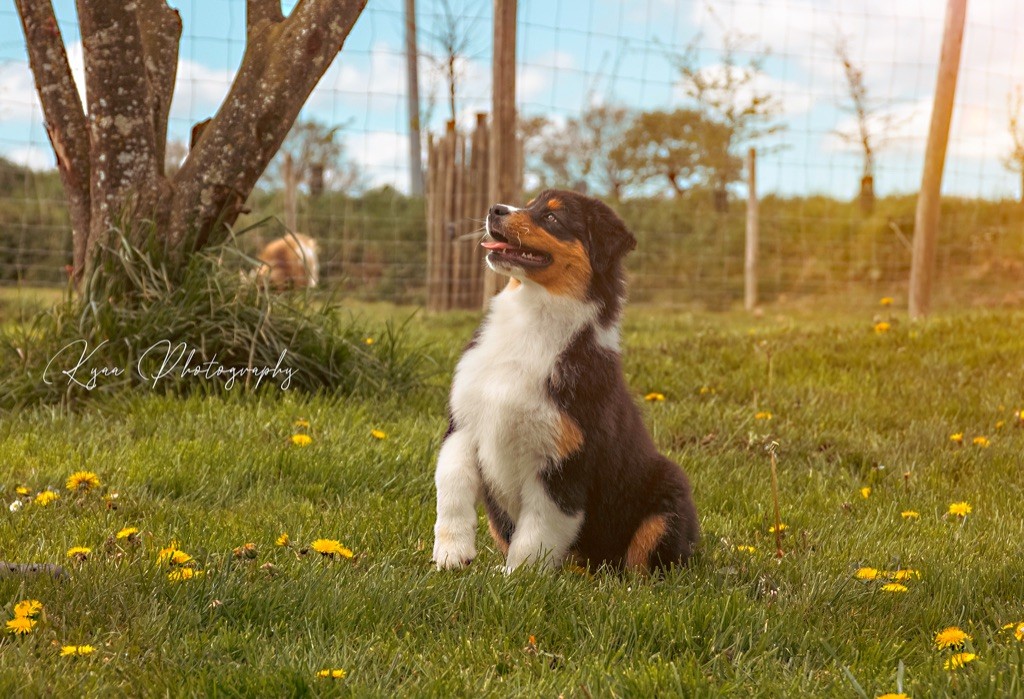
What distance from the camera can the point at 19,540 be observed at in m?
3.21

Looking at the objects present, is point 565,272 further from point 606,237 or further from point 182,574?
point 182,574

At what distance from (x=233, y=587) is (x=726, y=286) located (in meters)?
13.4

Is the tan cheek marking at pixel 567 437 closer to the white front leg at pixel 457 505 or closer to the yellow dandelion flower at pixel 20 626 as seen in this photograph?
the white front leg at pixel 457 505

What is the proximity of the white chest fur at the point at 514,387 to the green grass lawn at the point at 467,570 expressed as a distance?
319 mm

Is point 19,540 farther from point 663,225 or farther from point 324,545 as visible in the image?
point 663,225

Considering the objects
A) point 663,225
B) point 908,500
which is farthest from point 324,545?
point 663,225

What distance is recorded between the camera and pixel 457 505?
10.3 feet

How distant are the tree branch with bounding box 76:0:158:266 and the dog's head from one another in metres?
2.92

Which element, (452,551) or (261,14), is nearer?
(452,551)

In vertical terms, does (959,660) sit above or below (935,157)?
below

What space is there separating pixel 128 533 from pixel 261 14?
369 centimetres

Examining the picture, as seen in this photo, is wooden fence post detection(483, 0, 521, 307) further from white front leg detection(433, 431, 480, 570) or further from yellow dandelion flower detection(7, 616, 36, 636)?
yellow dandelion flower detection(7, 616, 36, 636)

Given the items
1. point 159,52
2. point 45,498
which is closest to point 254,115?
point 159,52

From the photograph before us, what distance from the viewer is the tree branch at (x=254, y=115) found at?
18.3 ft
